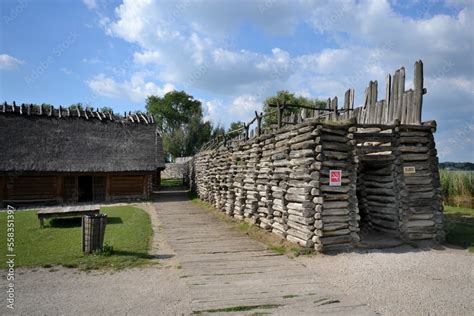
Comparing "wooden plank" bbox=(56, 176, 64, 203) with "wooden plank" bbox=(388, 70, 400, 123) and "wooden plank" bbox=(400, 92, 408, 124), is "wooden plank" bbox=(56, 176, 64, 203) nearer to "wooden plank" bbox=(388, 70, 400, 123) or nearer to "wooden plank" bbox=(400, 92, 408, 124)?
"wooden plank" bbox=(388, 70, 400, 123)

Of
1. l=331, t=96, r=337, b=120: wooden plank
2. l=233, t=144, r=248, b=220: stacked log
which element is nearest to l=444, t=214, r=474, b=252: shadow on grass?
l=331, t=96, r=337, b=120: wooden plank

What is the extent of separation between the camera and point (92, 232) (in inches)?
308

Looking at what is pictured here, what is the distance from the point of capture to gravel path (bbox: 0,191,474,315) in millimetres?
5105

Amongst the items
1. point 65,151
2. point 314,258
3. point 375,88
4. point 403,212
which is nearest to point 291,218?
point 314,258

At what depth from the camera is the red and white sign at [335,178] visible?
8.34 meters

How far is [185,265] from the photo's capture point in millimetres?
7355

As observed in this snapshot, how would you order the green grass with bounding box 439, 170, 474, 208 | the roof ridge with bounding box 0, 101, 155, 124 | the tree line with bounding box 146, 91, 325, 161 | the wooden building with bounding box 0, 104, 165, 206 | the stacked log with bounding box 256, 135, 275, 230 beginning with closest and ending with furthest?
1. the stacked log with bounding box 256, 135, 275, 230
2. the green grass with bounding box 439, 170, 474, 208
3. the wooden building with bounding box 0, 104, 165, 206
4. the roof ridge with bounding box 0, 101, 155, 124
5. the tree line with bounding box 146, 91, 325, 161

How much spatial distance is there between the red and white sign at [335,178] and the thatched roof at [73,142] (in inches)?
615

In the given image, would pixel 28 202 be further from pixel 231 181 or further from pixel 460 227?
pixel 460 227

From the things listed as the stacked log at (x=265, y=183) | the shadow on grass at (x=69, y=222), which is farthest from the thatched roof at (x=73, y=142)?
the stacked log at (x=265, y=183)

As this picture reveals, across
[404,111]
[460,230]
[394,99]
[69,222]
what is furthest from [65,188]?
[460,230]

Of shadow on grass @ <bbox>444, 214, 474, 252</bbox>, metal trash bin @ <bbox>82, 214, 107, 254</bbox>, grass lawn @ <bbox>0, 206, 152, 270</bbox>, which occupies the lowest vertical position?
grass lawn @ <bbox>0, 206, 152, 270</bbox>

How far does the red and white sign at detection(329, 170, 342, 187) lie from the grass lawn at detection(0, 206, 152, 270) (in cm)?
478

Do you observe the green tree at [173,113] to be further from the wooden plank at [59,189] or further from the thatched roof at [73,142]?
the wooden plank at [59,189]
